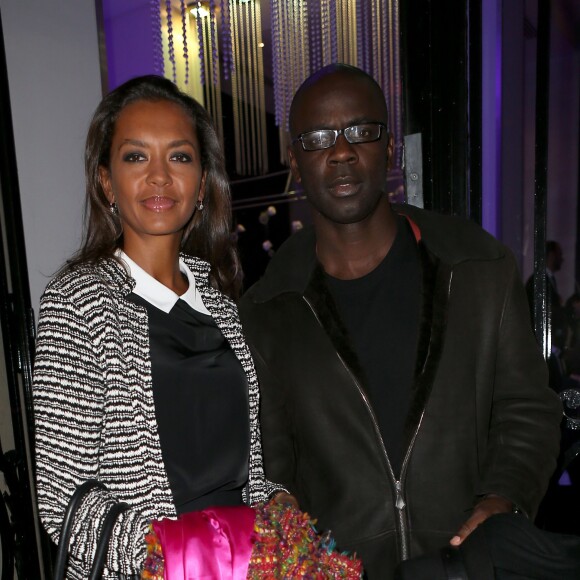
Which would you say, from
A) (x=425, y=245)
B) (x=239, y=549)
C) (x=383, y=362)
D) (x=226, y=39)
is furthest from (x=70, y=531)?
(x=226, y=39)

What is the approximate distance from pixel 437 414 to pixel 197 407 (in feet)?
2.25

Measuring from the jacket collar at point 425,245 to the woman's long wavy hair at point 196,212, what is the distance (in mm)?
151

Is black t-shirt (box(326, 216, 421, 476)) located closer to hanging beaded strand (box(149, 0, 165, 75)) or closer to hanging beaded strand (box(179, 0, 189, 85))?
hanging beaded strand (box(179, 0, 189, 85))

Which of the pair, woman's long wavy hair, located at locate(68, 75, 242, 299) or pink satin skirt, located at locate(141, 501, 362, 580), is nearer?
pink satin skirt, located at locate(141, 501, 362, 580)

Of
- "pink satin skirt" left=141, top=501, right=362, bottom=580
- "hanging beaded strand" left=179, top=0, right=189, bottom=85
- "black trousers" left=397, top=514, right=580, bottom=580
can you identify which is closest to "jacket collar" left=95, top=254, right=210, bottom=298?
"pink satin skirt" left=141, top=501, right=362, bottom=580

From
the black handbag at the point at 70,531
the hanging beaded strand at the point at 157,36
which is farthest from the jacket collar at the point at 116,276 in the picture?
the hanging beaded strand at the point at 157,36

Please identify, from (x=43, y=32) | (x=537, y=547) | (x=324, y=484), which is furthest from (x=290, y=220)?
(x=537, y=547)

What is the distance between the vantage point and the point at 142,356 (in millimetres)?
1458

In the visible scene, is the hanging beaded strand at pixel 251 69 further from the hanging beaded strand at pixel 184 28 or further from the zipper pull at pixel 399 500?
the zipper pull at pixel 399 500

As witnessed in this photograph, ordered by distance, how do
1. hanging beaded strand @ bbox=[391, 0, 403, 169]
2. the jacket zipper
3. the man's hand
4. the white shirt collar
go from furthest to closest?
hanging beaded strand @ bbox=[391, 0, 403, 169]
the jacket zipper
the white shirt collar
the man's hand

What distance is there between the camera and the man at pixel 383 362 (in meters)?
1.71

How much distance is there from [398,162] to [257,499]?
166cm

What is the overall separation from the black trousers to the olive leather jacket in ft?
1.53

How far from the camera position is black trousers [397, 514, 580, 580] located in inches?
44.4
